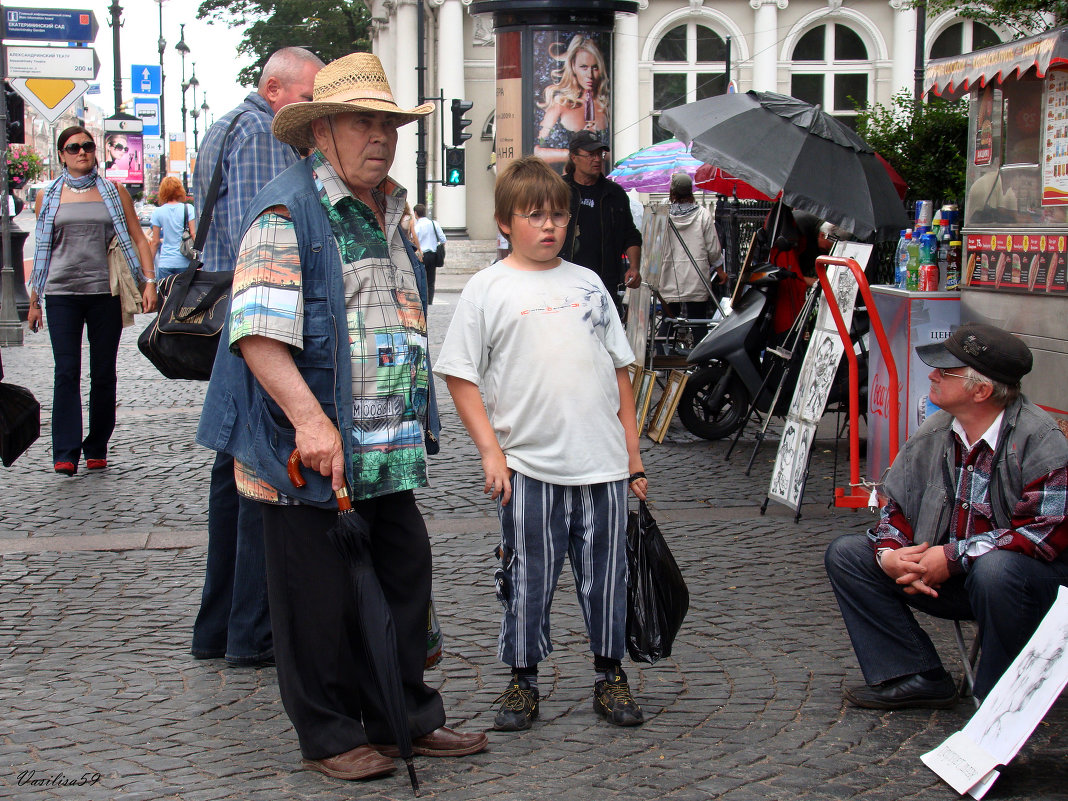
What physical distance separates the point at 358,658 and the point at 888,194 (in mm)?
4650

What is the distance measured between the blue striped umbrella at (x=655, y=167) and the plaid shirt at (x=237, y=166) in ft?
41.0

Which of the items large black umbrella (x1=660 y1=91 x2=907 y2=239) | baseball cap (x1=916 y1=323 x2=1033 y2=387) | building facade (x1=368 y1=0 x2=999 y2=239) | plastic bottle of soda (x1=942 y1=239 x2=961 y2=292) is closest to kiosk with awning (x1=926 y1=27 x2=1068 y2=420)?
plastic bottle of soda (x1=942 y1=239 x2=961 y2=292)

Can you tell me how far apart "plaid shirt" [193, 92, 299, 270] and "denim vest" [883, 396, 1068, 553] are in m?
2.29

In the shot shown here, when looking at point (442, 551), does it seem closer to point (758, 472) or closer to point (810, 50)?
point (758, 472)

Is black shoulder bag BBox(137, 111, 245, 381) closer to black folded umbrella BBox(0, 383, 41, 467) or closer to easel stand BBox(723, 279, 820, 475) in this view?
black folded umbrella BBox(0, 383, 41, 467)

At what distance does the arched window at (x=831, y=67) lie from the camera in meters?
38.0

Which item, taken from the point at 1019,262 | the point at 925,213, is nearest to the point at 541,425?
the point at 1019,262

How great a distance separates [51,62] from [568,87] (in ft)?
30.7

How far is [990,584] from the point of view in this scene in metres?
3.69

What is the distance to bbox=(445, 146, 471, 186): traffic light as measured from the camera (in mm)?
29594

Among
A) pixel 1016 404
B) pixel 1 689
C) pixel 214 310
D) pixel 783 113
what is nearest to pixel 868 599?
pixel 1016 404

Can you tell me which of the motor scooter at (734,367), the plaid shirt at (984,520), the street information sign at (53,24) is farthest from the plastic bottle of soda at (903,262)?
the street information sign at (53,24)

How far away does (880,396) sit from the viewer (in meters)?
6.60

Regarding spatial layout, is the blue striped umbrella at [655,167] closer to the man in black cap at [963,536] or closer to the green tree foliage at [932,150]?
the green tree foliage at [932,150]
